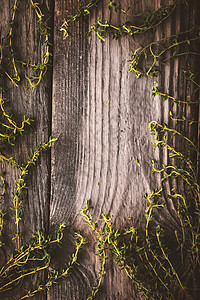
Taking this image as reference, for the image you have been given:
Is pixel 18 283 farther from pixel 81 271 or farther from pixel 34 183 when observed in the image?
pixel 34 183

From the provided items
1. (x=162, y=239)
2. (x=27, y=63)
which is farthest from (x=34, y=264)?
(x=27, y=63)

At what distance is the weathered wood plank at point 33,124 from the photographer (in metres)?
0.80

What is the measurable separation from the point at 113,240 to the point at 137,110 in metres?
0.35

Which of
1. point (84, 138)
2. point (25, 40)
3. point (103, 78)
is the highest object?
point (25, 40)

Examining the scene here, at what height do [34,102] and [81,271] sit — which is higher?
[34,102]

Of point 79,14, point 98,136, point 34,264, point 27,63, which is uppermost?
point 79,14

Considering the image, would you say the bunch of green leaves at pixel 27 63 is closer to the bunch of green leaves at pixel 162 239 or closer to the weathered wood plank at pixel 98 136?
the weathered wood plank at pixel 98 136

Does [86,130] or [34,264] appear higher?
[86,130]

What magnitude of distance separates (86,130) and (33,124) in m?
0.15

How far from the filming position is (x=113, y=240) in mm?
754

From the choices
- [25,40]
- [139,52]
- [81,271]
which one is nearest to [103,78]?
[139,52]

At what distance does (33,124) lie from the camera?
0.81 meters

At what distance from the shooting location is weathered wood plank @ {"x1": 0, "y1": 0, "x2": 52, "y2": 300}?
2.61 ft

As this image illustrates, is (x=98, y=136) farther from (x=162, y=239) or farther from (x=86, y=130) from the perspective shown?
(x=162, y=239)
